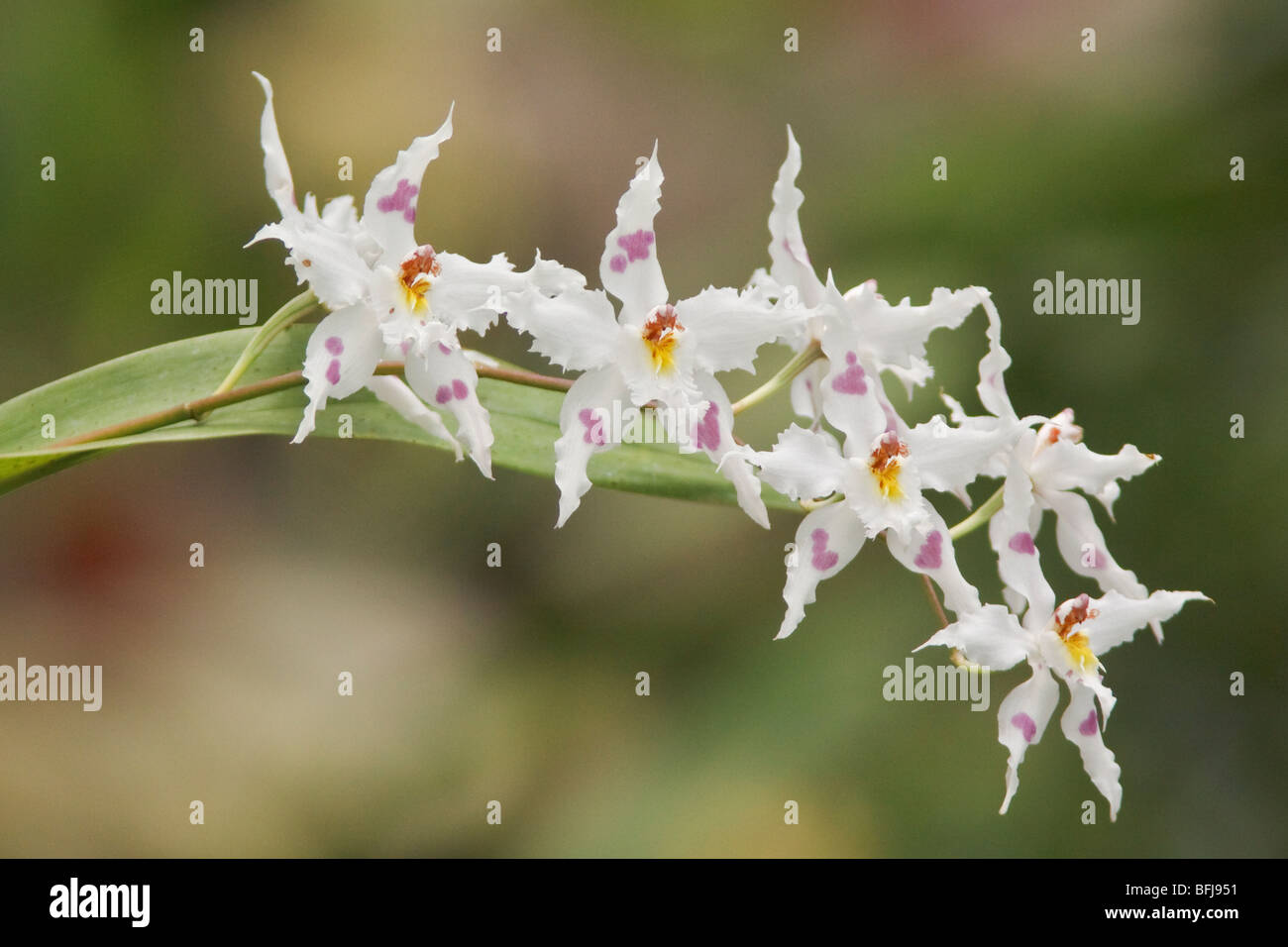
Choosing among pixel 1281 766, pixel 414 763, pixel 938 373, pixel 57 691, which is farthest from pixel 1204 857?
pixel 57 691

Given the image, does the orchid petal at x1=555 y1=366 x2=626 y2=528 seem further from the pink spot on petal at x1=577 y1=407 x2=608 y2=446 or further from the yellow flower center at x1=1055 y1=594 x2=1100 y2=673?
the yellow flower center at x1=1055 y1=594 x2=1100 y2=673

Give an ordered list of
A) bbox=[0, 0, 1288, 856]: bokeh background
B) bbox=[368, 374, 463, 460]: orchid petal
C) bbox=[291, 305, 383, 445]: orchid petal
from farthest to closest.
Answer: bbox=[0, 0, 1288, 856]: bokeh background < bbox=[368, 374, 463, 460]: orchid petal < bbox=[291, 305, 383, 445]: orchid petal

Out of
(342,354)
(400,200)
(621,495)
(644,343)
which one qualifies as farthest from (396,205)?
(621,495)

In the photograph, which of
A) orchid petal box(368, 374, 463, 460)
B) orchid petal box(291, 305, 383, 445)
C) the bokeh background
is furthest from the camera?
the bokeh background

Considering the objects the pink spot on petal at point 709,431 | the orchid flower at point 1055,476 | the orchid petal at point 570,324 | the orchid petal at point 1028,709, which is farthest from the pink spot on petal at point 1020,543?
the orchid petal at point 570,324

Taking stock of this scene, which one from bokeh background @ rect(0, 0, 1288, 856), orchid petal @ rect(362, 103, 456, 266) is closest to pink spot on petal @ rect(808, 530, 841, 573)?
orchid petal @ rect(362, 103, 456, 266)

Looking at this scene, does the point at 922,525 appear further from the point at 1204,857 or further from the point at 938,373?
the point at 1204,857

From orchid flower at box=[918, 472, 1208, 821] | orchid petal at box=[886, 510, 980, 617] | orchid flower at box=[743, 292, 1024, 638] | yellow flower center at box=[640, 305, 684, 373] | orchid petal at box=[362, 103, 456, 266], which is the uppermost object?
orchid petal at box=[362, 103, 456, 266]
